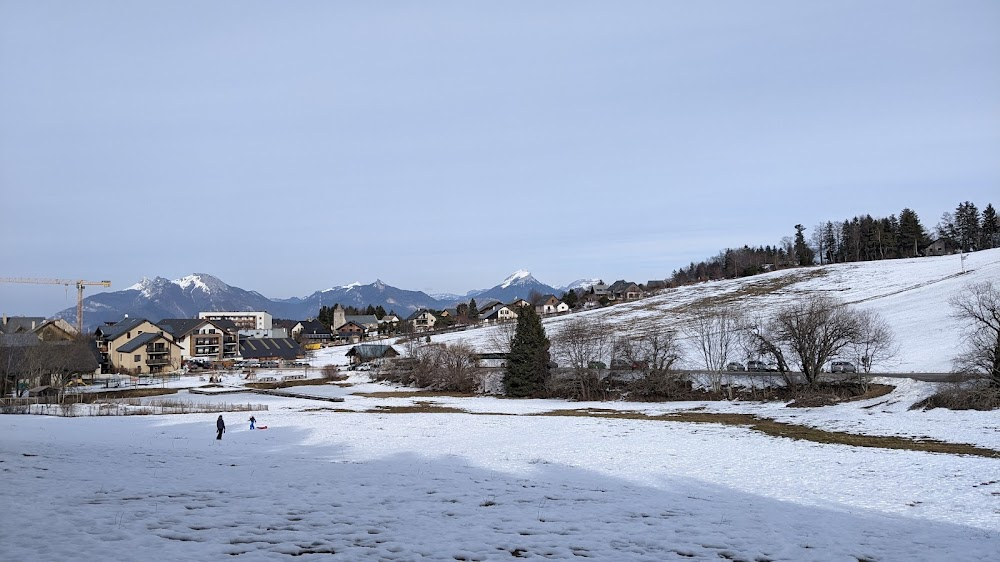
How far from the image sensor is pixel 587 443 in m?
30.5

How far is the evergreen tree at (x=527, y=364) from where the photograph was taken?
63.4 m

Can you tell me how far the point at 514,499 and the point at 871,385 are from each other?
42.3m

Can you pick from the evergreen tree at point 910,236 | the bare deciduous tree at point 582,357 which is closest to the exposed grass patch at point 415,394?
the bare deciduous tree at point 582,357

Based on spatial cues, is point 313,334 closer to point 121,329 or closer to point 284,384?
point 121,329

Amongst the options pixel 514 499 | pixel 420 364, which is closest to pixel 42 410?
pixel 420 364

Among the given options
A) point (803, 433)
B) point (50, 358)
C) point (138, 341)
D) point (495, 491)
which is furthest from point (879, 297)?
point (138, 341)

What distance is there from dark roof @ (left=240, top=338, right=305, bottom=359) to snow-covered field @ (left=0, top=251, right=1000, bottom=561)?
79.4m

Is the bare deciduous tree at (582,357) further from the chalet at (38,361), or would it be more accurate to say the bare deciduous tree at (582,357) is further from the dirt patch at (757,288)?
the chalet at (38,361)

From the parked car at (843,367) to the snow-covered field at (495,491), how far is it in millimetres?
12215

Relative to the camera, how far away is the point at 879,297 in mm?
101188

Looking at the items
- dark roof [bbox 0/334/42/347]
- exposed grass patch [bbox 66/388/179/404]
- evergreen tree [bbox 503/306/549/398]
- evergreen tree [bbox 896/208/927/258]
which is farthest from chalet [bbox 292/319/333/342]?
evergreen tree [bbox 896/208/927/258]

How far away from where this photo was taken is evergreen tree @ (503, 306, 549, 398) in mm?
63375

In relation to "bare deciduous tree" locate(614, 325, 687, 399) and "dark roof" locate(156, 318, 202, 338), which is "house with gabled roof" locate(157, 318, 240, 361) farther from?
"bare deciduous tree" locate(614, 325, 687, 399)

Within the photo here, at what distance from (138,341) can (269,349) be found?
77.4ft
